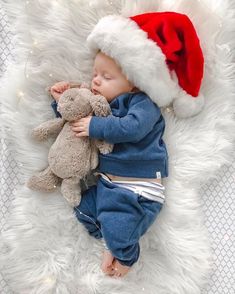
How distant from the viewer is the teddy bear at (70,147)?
126cm

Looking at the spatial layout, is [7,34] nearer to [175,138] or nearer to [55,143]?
[55,143]

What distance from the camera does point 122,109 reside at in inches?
50.4

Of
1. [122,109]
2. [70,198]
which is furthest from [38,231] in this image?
[122,109]

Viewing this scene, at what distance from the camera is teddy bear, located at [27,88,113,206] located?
1.26 meters

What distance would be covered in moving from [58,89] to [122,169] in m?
0.24

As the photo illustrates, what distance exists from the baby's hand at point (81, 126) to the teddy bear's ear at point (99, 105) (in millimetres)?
22

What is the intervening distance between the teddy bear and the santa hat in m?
0.11

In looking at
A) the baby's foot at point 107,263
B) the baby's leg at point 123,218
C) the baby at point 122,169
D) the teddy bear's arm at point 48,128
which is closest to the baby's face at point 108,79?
the baby at point 122,169

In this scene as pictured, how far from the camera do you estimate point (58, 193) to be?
4.42 ft

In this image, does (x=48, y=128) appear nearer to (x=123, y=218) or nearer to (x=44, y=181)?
(x=44, y=181)

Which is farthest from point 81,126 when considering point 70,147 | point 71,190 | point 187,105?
point 187,105

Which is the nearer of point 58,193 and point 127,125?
point 127,125

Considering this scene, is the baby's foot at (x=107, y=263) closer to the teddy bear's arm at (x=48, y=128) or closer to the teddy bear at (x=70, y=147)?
the teddy bear at (x=70, y=147)

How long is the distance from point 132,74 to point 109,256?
1.40 feet
